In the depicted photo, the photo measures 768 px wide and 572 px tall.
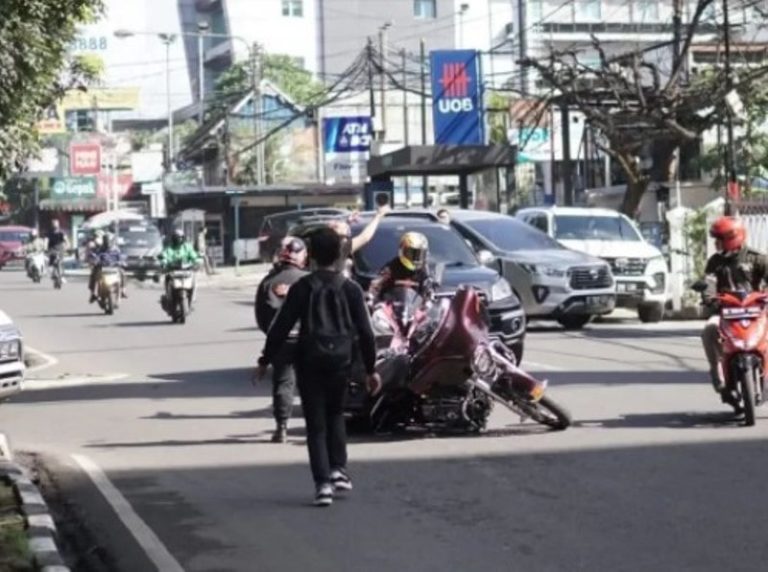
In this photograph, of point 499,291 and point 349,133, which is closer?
point 499,291

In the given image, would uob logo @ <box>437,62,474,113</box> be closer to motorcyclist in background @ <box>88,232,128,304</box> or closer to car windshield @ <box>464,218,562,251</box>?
motorcyclist in background @ <box>88,232,128,304</box>

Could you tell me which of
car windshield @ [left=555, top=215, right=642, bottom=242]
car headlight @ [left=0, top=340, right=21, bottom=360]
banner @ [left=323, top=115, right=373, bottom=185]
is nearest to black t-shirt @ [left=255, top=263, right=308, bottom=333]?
car headlight @ [left=0, top=340, right=21, bottom=360]

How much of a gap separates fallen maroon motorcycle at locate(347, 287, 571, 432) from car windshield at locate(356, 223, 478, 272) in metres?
4.15

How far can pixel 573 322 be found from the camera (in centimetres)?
2494

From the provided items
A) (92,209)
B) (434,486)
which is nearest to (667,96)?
(434,486)

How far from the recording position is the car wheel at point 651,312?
1029 inches

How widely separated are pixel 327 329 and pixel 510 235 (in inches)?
593

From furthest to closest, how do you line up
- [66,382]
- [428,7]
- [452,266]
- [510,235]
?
[428,7] < [510,235] < [66,382] < [452,266]

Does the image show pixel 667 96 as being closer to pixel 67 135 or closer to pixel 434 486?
pixel 434 486

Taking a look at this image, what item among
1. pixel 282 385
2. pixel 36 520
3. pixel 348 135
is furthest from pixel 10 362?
pixel 348 135

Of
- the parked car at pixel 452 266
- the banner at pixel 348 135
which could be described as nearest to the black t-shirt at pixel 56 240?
the banner at pixel 348 135

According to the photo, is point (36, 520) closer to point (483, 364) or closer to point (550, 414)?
point (483, 364)

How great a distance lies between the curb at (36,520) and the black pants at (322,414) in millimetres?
1680

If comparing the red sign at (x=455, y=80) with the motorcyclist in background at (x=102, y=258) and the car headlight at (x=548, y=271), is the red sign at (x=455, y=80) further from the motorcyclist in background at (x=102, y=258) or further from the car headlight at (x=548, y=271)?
the car headlight at (x=548, y=271)
